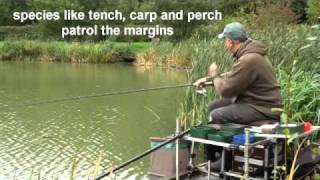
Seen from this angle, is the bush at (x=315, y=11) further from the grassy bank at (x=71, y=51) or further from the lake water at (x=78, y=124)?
the grassy bank at (x=71, y=51)

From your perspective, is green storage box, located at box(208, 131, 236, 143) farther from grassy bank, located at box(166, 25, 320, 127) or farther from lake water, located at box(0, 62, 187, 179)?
grassy bank, located at box(166, 25, 320, 127)

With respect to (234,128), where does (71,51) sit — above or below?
above

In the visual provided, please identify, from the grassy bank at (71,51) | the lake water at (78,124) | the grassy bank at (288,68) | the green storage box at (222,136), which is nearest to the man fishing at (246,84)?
the green storage box at (222,136)

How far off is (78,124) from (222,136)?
601cm

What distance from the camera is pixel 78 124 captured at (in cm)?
979

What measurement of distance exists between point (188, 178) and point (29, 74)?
15100 mm

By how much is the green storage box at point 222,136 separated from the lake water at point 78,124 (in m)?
1.08

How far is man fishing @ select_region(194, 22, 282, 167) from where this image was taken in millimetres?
4352

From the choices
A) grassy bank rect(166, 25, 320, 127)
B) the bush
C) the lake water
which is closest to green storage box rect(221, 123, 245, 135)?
the lake water

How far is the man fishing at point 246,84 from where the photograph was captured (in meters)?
4.35

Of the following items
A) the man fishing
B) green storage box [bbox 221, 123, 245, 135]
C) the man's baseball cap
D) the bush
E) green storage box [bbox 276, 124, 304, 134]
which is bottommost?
green storage box [bbox 221, 123, 245, 135]

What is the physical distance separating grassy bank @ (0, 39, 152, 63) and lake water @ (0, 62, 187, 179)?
20.2 ft

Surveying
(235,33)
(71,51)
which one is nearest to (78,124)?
(235,33)

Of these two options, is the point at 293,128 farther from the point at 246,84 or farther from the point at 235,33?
the point at 235,33
